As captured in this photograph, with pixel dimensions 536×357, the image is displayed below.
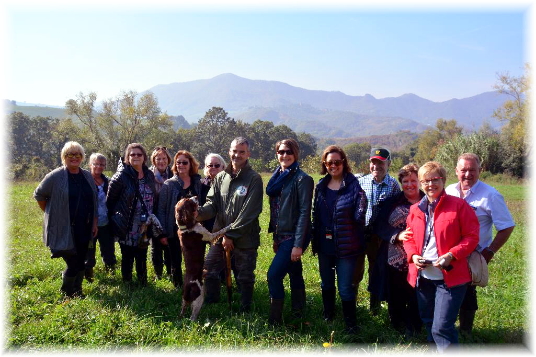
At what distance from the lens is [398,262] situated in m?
3.97

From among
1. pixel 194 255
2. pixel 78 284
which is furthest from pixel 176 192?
pixel 78 284

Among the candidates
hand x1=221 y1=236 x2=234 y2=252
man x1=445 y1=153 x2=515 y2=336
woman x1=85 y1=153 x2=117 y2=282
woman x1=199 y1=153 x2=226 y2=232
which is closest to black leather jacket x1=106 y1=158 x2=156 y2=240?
woman x1=85 y1=153 x2=117 y2=282

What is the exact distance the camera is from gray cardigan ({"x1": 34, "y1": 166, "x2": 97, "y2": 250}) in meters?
4.59

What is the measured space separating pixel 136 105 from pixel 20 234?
42.2m

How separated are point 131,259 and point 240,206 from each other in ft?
7.11

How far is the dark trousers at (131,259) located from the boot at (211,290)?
44.7 inches

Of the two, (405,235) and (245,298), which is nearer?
(405,235)

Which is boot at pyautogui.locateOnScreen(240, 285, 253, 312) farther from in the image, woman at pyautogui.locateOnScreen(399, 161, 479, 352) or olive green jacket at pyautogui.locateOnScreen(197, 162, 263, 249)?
woman at pyautogui.locateOnScreen(399, 161, 479, 352)

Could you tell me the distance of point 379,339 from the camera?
4.04m

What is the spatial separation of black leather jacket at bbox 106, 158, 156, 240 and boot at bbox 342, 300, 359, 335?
301cm

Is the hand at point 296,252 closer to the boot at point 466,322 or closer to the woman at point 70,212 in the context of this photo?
the boot at point 466,322

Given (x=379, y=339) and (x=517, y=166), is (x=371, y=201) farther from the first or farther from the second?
(x=517, y=166)

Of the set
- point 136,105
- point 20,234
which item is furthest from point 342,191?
point 136,105

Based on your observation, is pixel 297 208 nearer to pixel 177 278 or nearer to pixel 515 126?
pixel 177 278
